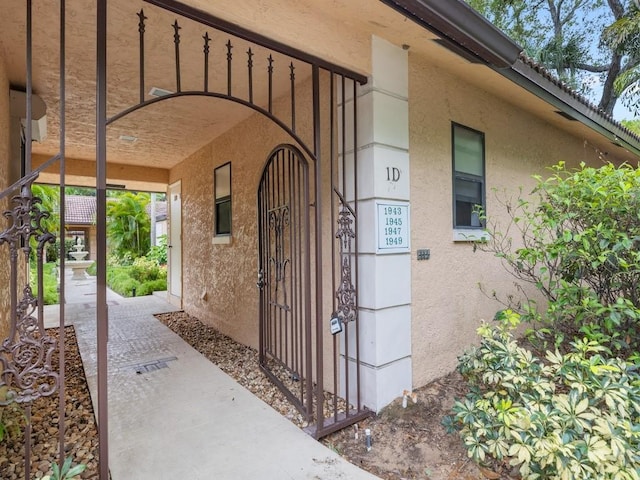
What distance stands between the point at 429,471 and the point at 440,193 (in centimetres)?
250

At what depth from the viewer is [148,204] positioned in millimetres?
18469

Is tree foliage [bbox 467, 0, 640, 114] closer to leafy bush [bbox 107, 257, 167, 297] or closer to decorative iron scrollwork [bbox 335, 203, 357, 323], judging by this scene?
decorative iron scrollwork [bbox 335, 203, 357, 323]

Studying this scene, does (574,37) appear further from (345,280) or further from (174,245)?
(174,245)

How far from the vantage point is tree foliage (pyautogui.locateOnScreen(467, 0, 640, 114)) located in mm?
10508

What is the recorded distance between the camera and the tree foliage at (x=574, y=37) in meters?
10.5

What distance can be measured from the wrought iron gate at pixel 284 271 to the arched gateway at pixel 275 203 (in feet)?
0.07

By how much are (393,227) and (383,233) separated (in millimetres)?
147

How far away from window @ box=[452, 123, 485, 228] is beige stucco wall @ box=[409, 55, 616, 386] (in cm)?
12

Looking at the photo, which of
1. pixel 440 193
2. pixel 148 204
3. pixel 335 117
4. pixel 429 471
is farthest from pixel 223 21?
pixel 148 204

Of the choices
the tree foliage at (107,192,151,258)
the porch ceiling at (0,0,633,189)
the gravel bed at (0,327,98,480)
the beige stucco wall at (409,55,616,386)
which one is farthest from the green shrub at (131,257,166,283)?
the beige stucco wall at (409,55,616,386)

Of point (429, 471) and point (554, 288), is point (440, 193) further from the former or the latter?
point (429, 471)

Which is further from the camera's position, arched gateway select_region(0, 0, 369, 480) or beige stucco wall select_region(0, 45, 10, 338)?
beige stucco wall select_region(0, 45, 10, 338)

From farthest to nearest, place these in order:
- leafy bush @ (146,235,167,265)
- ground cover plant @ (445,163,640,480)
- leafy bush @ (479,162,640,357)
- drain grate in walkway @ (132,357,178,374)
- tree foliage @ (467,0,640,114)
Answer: leafy bush @ (146,235,167,265), tree foliage @ (467,0,640,114), drain grate in walkway @ (132,357,178,374), leafy bush @ (479,162,640,357), ground cover plant @ (445,163,640,480)

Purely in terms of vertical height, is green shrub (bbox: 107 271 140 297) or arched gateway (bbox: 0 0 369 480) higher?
arched gateway (bbox: 0 0 369 480)
